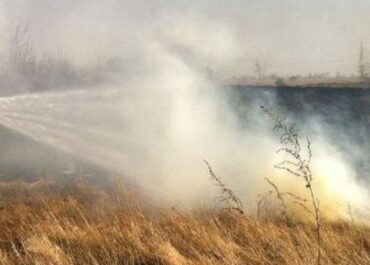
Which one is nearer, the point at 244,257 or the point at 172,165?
the point at 244,257

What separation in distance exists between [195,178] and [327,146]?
3.88 metres

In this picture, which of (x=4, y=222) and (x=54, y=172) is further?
(x=54, y=172)

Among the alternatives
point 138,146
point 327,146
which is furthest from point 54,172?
point 327,146

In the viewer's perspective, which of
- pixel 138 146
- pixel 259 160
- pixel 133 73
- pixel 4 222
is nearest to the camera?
pixel 4 222

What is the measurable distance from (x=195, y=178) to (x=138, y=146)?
14.0 feet

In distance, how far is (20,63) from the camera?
110 feet

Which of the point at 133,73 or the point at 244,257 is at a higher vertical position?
the point at 133,73

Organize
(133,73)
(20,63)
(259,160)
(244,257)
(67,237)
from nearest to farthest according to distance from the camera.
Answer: (244,257), (67,237), (259,160), (133,73), (20,63)

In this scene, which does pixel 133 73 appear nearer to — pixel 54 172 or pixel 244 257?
pixel 54 172

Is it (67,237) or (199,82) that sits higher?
(199,82)

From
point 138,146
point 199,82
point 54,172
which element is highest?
point 199,82

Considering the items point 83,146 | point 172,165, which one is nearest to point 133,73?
point 83,146

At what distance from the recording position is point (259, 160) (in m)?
14.2

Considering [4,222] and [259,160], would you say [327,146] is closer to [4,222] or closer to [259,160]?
[259,160]
